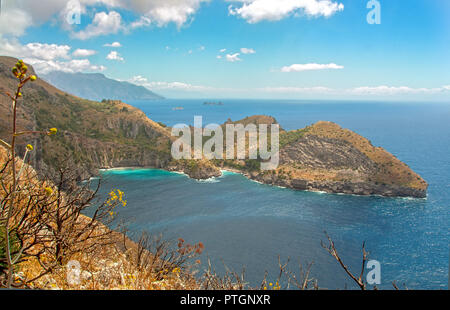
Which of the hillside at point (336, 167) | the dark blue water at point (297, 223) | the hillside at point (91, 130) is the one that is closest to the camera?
the dark blue water at point (297, 223)

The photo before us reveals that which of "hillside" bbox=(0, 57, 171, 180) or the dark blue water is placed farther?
"hillside" bbox=(0, 57, 171, 180)

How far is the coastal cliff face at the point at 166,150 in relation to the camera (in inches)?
2053

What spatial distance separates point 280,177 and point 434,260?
3140cm

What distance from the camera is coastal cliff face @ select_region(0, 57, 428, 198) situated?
5216 centimetres

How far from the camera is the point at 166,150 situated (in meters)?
74.1

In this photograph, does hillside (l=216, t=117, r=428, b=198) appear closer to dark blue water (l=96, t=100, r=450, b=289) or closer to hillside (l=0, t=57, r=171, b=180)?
dark blue water (l=96, t=100, r=450, b=289)

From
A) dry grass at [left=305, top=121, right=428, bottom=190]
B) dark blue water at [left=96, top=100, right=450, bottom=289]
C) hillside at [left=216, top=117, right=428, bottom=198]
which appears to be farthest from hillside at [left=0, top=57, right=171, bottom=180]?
dry grass at [left=305, top=121, right=428, bottom=190]

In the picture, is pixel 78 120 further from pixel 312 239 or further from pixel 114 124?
pixel 312 239

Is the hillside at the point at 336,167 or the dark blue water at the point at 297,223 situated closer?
the dark blue water at the point at 297,223

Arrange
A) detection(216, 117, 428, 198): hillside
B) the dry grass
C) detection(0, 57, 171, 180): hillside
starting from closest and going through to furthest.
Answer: the dry grass < detection(216, 117, 428, 198): hillside < detection(0, 57, 171, 180): hillside

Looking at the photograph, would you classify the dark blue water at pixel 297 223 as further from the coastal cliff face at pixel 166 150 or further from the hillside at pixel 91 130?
the hillside at pixel 91 130

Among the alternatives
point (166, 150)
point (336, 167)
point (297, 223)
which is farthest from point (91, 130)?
point (336, 167)

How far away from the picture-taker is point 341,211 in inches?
1700

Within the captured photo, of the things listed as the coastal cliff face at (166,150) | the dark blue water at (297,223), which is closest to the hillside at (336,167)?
the coastal cliff face at (166,150)
